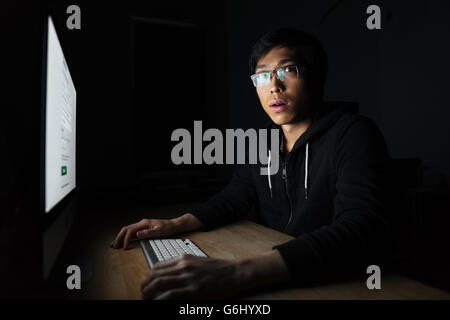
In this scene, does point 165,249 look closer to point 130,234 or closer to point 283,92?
point 130,234

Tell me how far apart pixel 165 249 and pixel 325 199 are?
53 centimetres

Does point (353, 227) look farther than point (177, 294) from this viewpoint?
Yes

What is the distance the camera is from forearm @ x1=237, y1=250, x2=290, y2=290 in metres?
0.56

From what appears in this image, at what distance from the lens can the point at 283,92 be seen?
1.04 meters

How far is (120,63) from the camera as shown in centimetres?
193

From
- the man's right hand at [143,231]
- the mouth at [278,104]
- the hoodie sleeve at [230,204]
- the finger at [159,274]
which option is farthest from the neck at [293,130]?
the finger at [159,274]

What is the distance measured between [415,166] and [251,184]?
4.45 ft

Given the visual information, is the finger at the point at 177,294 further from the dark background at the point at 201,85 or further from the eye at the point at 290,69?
the dark background at the point at 201,85

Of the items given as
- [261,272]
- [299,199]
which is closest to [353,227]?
[261,272]

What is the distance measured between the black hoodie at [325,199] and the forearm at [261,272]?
19 millimetres

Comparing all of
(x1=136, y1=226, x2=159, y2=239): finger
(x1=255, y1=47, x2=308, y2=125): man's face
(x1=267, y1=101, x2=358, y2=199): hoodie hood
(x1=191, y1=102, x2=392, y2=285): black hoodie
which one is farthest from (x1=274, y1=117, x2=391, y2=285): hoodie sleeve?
(x1=136, y1=226, x2=159, y2=239): finger

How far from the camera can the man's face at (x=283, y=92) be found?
1042 millimetres

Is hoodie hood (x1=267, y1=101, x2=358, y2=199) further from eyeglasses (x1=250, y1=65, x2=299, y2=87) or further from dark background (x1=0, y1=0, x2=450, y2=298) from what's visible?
dark background (x1=0, y1=0, x2=450, y2=298)

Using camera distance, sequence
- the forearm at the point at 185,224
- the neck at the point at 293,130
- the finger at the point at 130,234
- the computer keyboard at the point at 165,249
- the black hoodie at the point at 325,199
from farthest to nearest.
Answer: the neck at the point at 293,130 → the forearm at the point at 185,224 → the finger at the point at 130,234 → the computer keyboard at the point at 165,249 → the black hoodie at the point at 325,199
